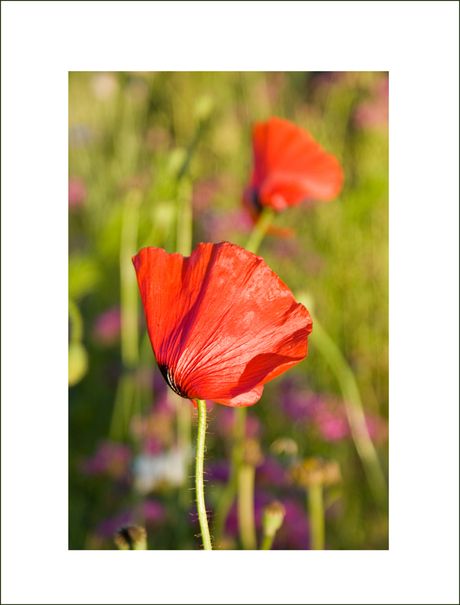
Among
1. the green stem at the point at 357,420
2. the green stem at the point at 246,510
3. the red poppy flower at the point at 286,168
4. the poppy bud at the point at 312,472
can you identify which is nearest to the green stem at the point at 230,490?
the green stem at the point at 246,510

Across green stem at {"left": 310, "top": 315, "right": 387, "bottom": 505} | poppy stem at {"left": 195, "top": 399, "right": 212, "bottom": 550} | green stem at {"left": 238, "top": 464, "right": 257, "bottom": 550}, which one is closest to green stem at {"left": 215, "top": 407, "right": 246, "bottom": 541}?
green stem at {"left": 238, "top": 464, "right": 257, "bottom": 550}

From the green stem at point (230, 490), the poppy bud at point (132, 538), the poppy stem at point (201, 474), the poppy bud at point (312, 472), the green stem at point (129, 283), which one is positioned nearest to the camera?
the poppy stem at point (201, 474)

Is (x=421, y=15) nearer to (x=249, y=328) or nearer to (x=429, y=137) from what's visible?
(x=429, y=137)

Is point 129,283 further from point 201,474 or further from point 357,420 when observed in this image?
point 201,474

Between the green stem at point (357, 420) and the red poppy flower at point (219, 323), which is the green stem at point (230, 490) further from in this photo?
the red poppy flower at point (219, 323)

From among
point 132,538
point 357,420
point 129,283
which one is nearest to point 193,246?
point 129,283

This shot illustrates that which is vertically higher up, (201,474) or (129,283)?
(129,283)
